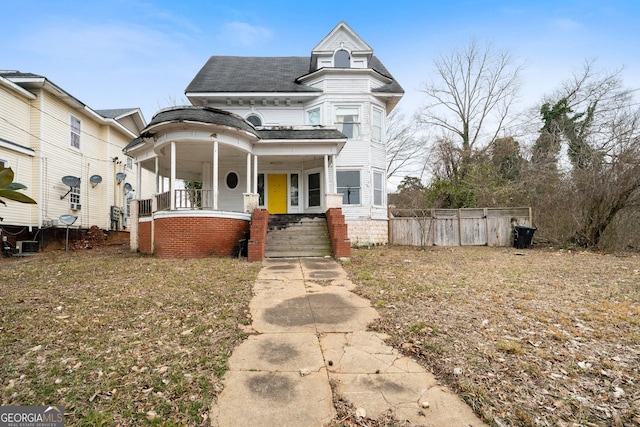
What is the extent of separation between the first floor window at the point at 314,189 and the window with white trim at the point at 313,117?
240 cm

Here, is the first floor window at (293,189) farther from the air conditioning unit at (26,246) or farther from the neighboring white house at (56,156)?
the air conditioning unit at (26,246)

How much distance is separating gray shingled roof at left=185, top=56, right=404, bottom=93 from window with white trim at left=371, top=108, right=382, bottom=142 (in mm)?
990

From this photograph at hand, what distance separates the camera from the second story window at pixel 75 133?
1429 centimetres

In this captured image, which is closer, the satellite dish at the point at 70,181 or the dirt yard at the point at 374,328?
the dirt yard at the point at 374,328

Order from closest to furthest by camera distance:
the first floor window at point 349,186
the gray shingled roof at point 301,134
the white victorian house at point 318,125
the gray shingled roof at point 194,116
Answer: the gray shingled roof at point 194,116 < the gray shingled roof at point 301,134 < the white victorian house at point 318,125 < the first floor window at point 349,186

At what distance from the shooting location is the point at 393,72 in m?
16.0

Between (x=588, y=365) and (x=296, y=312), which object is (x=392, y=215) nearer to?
(x=296, y=312)

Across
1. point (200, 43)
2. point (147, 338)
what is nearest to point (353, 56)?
point (200, 43)

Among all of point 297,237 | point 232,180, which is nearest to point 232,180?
point 232,180

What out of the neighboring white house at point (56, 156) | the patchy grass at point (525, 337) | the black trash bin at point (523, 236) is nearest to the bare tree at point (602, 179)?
the black trash bin at point (523, 236)

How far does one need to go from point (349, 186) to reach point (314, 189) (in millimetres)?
1587

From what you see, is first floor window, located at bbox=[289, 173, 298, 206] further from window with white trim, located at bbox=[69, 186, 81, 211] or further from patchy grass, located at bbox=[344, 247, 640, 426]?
window with white trim, located at bbox=[69, 186, 81, 211]

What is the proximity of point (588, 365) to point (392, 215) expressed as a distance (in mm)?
10837

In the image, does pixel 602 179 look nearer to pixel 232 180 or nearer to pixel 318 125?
pixel 318 125
